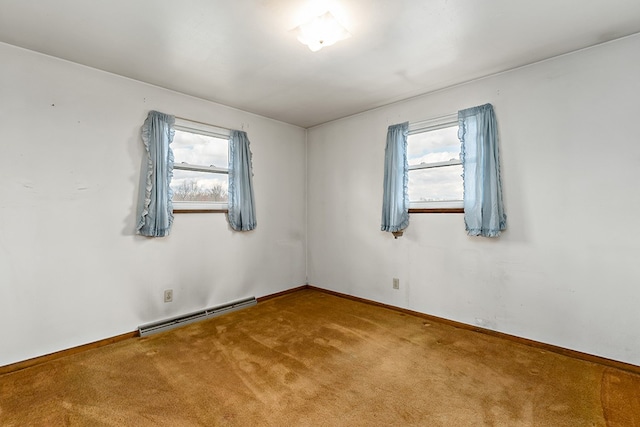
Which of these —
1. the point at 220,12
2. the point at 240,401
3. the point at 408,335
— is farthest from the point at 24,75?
the point at 408,335

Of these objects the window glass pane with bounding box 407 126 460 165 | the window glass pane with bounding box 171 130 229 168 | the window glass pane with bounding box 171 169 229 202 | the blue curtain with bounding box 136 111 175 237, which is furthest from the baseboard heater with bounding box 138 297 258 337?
the window glass pane with bounding box 407 126 460 165

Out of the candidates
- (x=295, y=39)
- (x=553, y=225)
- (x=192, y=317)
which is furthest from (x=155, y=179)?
(x=553, y=225)

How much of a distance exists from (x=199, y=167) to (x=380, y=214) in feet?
7.25

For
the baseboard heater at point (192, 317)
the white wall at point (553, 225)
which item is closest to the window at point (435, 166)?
the white wall at point (553, 225)

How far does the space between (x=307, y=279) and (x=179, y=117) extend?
281 cm

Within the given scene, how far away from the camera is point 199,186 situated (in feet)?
11.2

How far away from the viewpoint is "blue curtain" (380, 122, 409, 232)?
3.38m

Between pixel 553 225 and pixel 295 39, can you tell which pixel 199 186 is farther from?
pixel 553 225

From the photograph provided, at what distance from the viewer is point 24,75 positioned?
2.34 m

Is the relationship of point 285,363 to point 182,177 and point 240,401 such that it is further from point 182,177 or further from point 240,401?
point 182,177

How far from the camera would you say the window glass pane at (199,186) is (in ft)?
10.6

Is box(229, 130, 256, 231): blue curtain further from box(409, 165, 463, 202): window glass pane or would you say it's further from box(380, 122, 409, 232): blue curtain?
box(409, 165, 463, 202): window glass pane

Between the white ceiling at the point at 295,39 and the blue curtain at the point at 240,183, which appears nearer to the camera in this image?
the white ceiling at the point at 295,39

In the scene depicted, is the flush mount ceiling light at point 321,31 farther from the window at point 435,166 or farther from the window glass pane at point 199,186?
the window glass pane at point 199,186
